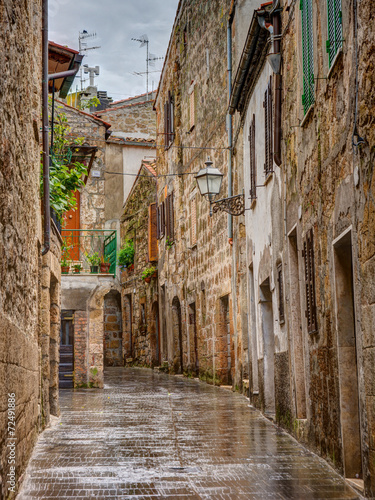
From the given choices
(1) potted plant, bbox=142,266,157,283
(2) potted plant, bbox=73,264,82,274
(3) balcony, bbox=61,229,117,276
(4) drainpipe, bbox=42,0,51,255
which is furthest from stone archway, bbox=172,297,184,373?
(4) drainpipe, bbox=42,0,51,255

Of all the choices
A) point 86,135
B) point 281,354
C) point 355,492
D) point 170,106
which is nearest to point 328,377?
point 355,492

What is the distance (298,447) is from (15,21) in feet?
15.5

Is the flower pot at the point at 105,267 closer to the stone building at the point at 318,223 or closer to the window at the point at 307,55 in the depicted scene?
the stone building at the point at 318,223

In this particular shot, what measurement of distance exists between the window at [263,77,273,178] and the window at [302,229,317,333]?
2.65 metres

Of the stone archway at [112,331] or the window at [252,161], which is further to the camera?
the stone archway at [112,331]

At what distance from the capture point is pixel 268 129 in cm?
984

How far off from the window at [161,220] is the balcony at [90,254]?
6.59 meters

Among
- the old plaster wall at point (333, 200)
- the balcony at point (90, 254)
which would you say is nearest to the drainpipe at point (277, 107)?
the old plaster wall at point (333, 200)

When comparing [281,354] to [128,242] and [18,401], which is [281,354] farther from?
[128,242]

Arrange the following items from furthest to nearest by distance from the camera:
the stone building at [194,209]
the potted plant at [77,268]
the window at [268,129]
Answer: the potted plant at [77,268], the stone building at [194,209], the window at [268,129]

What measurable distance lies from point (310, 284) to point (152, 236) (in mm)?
18696

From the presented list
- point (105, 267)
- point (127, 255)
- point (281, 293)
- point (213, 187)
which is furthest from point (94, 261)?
point (127, 255)

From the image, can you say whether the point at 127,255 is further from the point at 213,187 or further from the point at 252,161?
the point at 252,161

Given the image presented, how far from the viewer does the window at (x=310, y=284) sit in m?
7.00
